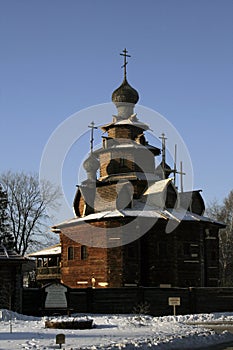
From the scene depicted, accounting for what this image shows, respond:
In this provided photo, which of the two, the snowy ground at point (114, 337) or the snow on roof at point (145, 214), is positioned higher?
the snow on roof at point (145, 214)

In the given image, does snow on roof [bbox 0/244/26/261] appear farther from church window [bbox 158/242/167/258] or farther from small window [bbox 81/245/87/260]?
church window [bbox 158/242/167/258]

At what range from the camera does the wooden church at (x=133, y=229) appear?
117 feet

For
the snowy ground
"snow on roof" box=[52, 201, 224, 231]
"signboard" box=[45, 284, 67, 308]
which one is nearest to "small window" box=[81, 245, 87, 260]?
"snow on roof" box=[52, 201, 224, 231]

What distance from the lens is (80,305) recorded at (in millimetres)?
28922

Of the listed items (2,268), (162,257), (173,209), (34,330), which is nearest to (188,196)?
(173,209)

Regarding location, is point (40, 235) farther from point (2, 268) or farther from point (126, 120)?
point (2, 268)

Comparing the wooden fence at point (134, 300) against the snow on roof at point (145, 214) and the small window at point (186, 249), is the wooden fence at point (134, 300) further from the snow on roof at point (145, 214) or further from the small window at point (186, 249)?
the snow on roof at point (145, 214)

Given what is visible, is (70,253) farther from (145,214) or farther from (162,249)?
(162,249)

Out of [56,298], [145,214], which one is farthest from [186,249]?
[56,298]

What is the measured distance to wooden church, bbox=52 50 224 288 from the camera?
3556cm

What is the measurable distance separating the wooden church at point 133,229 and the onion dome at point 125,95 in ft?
8.04

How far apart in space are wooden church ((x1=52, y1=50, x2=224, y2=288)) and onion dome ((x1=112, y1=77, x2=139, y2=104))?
2.45 m

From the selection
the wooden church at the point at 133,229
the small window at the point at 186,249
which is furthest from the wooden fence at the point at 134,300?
the small window at the point at 186,249

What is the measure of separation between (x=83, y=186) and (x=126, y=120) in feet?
22.1
